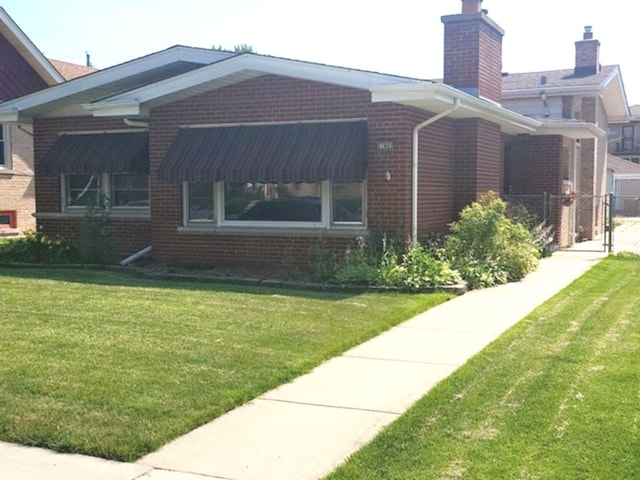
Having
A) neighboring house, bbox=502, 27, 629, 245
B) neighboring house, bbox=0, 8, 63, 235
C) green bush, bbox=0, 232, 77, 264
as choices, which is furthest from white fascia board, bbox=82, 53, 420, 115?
neighboring house, bbox=0, 8, 63, 235

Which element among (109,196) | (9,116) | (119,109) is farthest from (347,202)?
(9,116)

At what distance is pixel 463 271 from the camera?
12.0 meters

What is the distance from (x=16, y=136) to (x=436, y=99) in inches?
619

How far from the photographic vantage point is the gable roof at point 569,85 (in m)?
22.1

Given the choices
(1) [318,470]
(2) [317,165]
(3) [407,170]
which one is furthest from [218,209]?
(1) [318,470]

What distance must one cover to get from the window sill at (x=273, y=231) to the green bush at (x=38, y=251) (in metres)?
2.40

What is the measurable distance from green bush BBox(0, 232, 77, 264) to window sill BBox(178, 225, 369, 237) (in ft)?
7.86

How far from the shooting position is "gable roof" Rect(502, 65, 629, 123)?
22.1m

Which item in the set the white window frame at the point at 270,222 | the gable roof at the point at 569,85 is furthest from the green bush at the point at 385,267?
the gable roof at the point at 569,85

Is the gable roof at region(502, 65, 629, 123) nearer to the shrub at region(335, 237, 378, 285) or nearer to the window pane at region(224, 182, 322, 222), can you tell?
the window pane at region(224, 182, 322, 222)

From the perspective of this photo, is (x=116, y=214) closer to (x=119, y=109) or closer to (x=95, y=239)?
(x=95, y=239)

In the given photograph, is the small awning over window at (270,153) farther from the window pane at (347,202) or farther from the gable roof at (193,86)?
the gable roof at (193,86)

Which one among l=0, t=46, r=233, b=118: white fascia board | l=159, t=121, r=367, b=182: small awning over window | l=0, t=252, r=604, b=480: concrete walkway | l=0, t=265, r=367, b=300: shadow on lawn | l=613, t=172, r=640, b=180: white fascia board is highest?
l=0, t=46, r=233, b=118: white fascia board

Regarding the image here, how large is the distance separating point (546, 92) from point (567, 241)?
16.2ft
